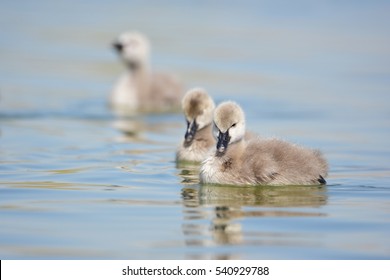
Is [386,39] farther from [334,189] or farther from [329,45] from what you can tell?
[334,189]

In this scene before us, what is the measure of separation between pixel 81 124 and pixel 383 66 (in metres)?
8.20

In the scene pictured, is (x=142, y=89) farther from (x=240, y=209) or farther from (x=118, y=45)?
(x=240, y=209)

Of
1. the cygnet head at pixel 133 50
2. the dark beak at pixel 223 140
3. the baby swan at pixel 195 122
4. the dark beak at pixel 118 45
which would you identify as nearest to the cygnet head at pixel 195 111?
the baby swan at pixel 195 122

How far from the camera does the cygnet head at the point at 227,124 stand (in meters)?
10.2

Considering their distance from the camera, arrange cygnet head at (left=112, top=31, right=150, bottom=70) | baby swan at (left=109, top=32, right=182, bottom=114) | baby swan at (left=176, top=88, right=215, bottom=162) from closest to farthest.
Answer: baby swan at (left=176, top=88, right=215, bottom=162) < baby swan at (left=109, top=32, right=182, bottom=114) < cygnet head at (left=112, top=31, right=150, bottom=70)

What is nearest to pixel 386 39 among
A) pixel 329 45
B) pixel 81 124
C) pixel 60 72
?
pixel 329 45

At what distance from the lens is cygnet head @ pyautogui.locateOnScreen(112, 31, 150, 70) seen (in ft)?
62.9

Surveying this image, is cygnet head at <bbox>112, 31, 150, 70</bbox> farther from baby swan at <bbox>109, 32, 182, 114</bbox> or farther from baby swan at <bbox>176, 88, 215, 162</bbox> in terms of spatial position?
baby swan at <bbox>176, 88, 215, 162</bbox>

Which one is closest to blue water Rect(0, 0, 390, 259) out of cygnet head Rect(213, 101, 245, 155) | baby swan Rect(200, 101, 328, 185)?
baby swan Rect(200, 101, 328, 185)

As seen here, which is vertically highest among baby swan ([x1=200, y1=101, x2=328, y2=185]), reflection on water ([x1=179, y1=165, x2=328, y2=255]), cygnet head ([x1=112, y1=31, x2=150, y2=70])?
cygnet head ([x1=112, y1=31, x2=150, y2=70])

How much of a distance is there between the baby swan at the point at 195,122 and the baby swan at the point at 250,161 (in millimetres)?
1522

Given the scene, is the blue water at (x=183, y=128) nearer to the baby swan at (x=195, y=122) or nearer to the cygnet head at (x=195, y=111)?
the baby swan at (x=195, y=122)

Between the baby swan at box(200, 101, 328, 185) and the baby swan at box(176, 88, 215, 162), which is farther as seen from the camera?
the baby swan at box(176, 88, 215, 162)

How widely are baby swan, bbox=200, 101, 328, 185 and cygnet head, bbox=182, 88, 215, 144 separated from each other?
153cm
